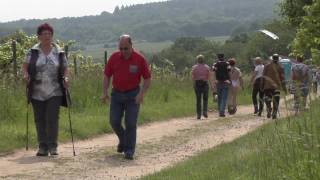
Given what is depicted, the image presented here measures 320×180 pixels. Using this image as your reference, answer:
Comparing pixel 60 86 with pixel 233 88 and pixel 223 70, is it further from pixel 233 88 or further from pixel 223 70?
pixel 233 88

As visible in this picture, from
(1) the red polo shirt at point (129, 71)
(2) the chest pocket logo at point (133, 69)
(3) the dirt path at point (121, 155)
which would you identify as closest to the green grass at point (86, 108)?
(3) the dirt path at point (121, 155)

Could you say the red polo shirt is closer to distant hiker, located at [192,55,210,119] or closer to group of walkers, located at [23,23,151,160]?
group of walkers, located at [23,23,151,160]

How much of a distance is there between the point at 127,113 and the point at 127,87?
0.39 metres

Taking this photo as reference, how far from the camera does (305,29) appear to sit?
1859cm

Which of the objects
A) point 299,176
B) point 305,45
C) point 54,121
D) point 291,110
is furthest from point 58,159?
point 305,45

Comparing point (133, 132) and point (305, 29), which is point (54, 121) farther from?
point (305, 29)

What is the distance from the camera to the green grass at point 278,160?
6.02m

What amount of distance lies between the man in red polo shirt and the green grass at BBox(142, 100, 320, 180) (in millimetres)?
1948

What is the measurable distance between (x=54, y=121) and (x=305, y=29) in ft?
32.6

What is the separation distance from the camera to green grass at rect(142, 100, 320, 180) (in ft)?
19.8

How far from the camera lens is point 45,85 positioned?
10.4m

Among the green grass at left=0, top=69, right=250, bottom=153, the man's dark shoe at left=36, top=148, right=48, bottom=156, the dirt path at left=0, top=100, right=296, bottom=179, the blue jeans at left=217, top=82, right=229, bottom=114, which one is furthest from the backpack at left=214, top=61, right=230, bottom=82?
the man's dark shoe at left=36, top=148, right=48, bottom=156

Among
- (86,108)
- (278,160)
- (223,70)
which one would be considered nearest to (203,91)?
(223,70)

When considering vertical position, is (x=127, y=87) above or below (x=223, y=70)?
above
